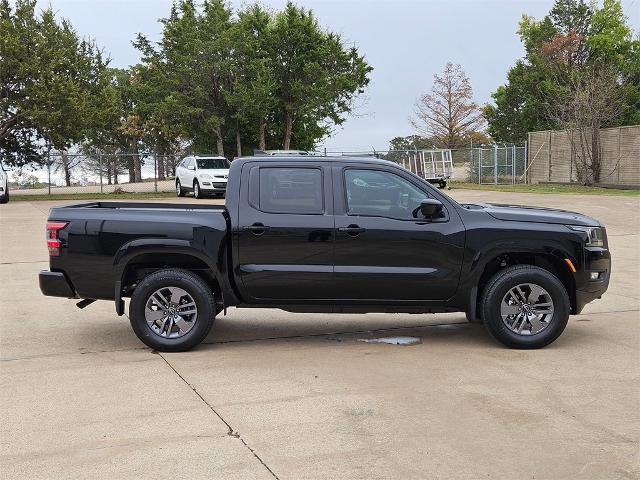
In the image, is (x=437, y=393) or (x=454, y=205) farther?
(x=454, y=205)

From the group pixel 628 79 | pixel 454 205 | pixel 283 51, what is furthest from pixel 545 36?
pixel 454 205

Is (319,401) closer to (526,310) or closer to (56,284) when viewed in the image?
(526,310)

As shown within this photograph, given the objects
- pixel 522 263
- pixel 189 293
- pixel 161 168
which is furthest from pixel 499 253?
pixel 161 168

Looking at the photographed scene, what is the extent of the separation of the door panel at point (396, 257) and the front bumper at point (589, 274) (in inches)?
45.7

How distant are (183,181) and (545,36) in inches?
1561

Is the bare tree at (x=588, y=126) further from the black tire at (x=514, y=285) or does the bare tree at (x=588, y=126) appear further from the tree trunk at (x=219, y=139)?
the black tire at (x=514, y=285)

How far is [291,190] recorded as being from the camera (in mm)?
6789

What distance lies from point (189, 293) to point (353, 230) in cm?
162

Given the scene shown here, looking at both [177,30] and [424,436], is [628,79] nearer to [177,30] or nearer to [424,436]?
[177,30]

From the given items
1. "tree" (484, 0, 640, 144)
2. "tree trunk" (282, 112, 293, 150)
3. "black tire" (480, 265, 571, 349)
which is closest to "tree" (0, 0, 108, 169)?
"tree trunk" (282, 112, 293, 150)

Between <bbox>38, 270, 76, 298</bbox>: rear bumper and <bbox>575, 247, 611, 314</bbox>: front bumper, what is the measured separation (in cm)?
478

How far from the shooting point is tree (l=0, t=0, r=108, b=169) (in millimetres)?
31234

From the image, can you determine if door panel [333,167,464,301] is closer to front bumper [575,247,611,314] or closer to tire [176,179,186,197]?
front bumper [575,247,611,314]

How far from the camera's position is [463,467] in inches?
159
